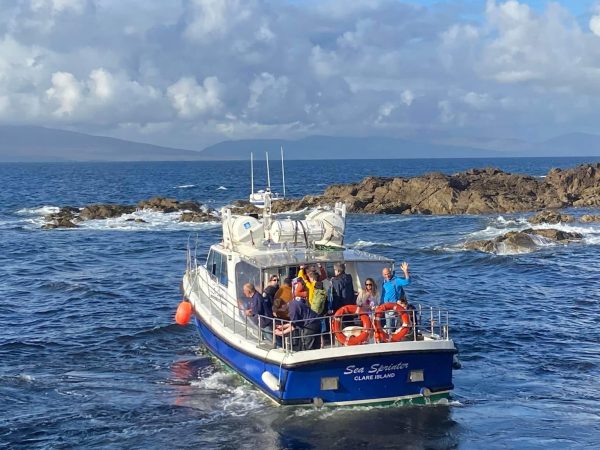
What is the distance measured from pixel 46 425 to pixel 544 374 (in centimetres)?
1167

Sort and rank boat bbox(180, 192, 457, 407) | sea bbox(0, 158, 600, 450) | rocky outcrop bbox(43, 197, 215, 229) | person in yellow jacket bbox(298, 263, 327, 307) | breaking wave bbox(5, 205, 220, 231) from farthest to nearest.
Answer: rocky outcrop bbox(43, 197, 215, 229)
breaking wave bbox(5, 205, 220, 231)
person in yellow jacket bbox(298, 263, 327, 307)
boat bbox(180, 192, 457, 407)
sea bbox(0, 158, 600, 450)

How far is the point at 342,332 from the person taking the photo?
1556cm

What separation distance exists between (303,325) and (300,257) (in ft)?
8.19

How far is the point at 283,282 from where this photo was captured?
1762 cm

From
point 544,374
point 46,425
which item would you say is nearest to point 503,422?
point 544,374

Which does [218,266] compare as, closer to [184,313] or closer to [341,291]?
[184,313]

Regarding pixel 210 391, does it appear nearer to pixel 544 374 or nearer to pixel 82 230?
pixel 544 374

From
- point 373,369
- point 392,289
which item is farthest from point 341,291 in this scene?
point 373,369

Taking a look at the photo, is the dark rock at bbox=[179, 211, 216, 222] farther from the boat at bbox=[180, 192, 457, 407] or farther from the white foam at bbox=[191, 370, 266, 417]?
the white foam at bbox=[191, 370, 266, 417]

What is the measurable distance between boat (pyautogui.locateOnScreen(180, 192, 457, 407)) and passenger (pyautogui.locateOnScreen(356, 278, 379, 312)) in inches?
9.6

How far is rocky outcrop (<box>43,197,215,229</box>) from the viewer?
55.9 m

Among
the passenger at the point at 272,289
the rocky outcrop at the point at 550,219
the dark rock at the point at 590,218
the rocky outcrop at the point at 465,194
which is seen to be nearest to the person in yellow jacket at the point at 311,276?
the passenger at the point at 272,289

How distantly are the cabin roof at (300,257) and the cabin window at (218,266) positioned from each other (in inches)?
47.5

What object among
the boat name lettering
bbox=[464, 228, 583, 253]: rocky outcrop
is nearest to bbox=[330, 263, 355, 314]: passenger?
the boat name lettering
